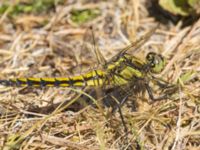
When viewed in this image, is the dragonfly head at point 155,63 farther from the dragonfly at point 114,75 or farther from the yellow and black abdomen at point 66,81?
the yellow and black abdomen at point 66,81

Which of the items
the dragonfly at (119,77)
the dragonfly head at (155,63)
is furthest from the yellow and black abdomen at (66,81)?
the dragonfly head at (155,63)

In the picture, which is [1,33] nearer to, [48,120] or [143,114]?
[48,120]

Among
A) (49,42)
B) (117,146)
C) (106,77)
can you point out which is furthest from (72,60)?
(117,146)

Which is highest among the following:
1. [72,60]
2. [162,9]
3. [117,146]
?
[162,9]

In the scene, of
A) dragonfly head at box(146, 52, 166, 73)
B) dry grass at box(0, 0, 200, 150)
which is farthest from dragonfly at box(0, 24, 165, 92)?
dry grass at box(0, 0, 200, 150)

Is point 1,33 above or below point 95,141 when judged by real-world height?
above
